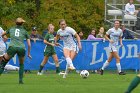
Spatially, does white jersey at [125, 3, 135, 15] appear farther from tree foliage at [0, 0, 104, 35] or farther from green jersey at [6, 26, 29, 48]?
green jersey at [6, 26, 29, 48]

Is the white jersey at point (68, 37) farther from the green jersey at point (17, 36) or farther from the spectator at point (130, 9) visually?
the spectator at point (130, 9)

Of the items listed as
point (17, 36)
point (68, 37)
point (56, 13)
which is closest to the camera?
point (17, 36)

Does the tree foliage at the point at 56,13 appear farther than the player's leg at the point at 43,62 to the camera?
Yes

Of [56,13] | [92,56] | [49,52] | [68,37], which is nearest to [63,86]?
[68,37]

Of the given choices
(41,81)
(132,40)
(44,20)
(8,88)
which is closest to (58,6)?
(44,20)

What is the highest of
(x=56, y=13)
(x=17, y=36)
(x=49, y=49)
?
(x=17, y=36)

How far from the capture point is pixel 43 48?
88.2 ft

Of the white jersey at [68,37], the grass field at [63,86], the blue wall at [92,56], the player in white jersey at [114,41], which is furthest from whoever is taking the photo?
the blue wall at [92,56]

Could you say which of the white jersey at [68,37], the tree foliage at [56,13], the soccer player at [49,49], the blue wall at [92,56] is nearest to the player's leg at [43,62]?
the soccer player at [49,49]

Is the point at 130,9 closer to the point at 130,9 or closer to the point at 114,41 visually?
the point at 130,9

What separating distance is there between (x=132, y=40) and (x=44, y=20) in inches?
501

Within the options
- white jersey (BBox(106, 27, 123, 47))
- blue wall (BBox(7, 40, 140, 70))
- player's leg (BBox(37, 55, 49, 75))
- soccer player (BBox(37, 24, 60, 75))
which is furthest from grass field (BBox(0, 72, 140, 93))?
blue wall (BBox(7, 40, 140, 70))

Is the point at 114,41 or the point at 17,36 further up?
the point at 17,36

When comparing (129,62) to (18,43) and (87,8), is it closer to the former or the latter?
(18,43)
